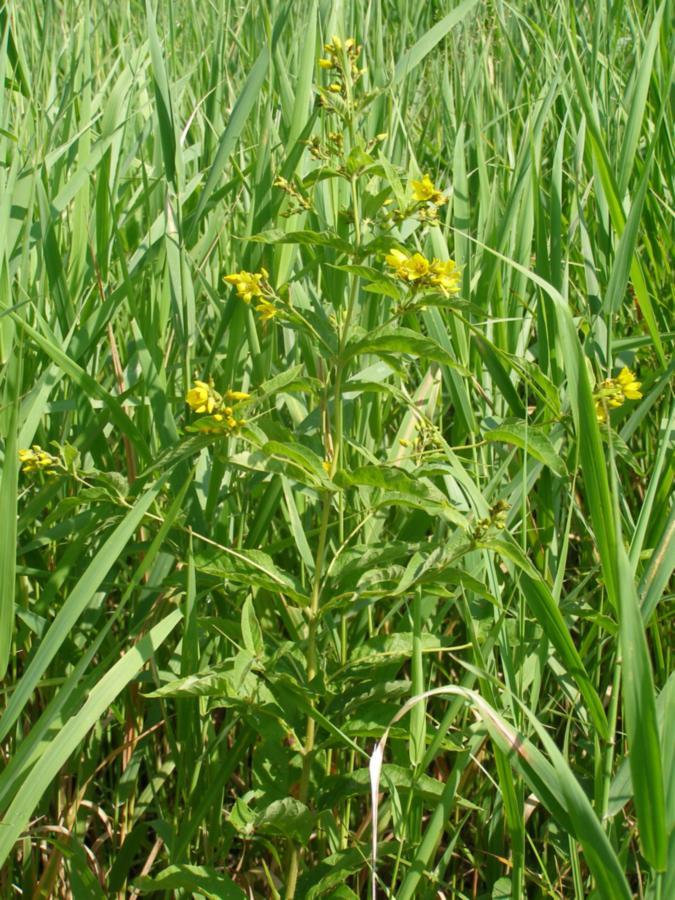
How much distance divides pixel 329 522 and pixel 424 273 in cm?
38

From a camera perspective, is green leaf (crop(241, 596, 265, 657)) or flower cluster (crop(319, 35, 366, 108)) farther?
flower cluster (crop(319, 35, 366, 108))

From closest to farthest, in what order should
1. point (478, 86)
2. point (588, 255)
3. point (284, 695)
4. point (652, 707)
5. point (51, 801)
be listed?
point (652, 707), point (284, 695), point (51, 801), point (588, 255), point (478, 86)

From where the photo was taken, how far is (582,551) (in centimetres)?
136

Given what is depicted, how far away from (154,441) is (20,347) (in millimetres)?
234

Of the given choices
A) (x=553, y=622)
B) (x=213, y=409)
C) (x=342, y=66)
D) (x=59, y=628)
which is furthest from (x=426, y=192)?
(x=59, y=628)

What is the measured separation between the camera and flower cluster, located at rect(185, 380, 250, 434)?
34.9 inches

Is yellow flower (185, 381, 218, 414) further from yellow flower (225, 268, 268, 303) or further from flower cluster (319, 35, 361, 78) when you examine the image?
flower cluster (319, 35, 361, 78)

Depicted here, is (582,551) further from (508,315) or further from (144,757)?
(144,757)

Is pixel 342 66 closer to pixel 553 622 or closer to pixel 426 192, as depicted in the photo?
pixel 426 192

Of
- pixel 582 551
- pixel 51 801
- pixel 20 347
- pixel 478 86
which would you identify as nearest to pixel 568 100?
pixel 478 86

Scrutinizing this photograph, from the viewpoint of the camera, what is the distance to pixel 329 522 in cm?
119

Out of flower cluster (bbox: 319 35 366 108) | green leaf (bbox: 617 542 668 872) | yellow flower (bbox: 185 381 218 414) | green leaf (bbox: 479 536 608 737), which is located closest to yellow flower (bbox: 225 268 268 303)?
yellow flower (bbox: 185 381 218 414)

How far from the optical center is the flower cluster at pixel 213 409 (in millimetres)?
887

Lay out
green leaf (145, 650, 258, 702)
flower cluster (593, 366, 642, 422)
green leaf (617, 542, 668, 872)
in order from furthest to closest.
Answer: flower cluster (593, 366, 642, 422) < green leaf (145, 650, 258, 702) < green leaf (617, 542, 668, 872)
